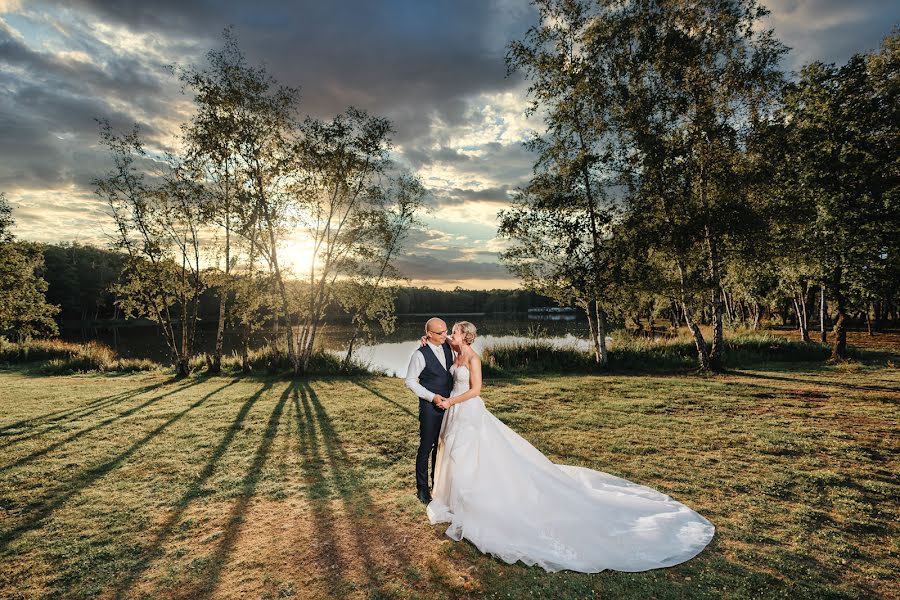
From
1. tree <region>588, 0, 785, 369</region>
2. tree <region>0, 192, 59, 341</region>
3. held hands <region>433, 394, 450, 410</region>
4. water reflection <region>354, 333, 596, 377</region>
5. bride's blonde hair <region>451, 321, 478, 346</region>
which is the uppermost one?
tree <region>588, 0, 785, 369</region>

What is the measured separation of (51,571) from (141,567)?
941mm

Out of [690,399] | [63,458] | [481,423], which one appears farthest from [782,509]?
[63,458]

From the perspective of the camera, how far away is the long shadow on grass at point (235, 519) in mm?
4211

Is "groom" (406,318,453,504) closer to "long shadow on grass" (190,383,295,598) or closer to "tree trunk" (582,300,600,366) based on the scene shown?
"long shadow on grass" (190,383,295,598)

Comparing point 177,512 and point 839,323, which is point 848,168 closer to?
point 839,323

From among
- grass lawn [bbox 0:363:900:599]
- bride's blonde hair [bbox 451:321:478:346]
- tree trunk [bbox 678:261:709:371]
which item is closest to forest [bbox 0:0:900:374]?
tree trunk [bbox 678:261:709:371]

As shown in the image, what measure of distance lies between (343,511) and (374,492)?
726 millimetres

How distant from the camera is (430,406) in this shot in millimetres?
6023

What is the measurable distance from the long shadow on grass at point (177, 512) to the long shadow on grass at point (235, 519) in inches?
26.3

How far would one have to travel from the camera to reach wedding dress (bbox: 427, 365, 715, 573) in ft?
14.9

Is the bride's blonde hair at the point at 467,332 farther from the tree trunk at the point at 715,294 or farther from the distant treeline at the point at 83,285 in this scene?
the distant treeline at the point at 83,285

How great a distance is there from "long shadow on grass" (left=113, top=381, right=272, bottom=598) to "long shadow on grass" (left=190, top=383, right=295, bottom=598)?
0.67m

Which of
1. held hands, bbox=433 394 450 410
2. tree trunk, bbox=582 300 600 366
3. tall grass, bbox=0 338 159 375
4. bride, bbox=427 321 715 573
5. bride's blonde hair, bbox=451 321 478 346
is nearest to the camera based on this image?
bride, bbox=427 321 715 573

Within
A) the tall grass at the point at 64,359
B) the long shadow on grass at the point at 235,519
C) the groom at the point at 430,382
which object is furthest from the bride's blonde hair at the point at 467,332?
the tall grass at the point at 64,359
